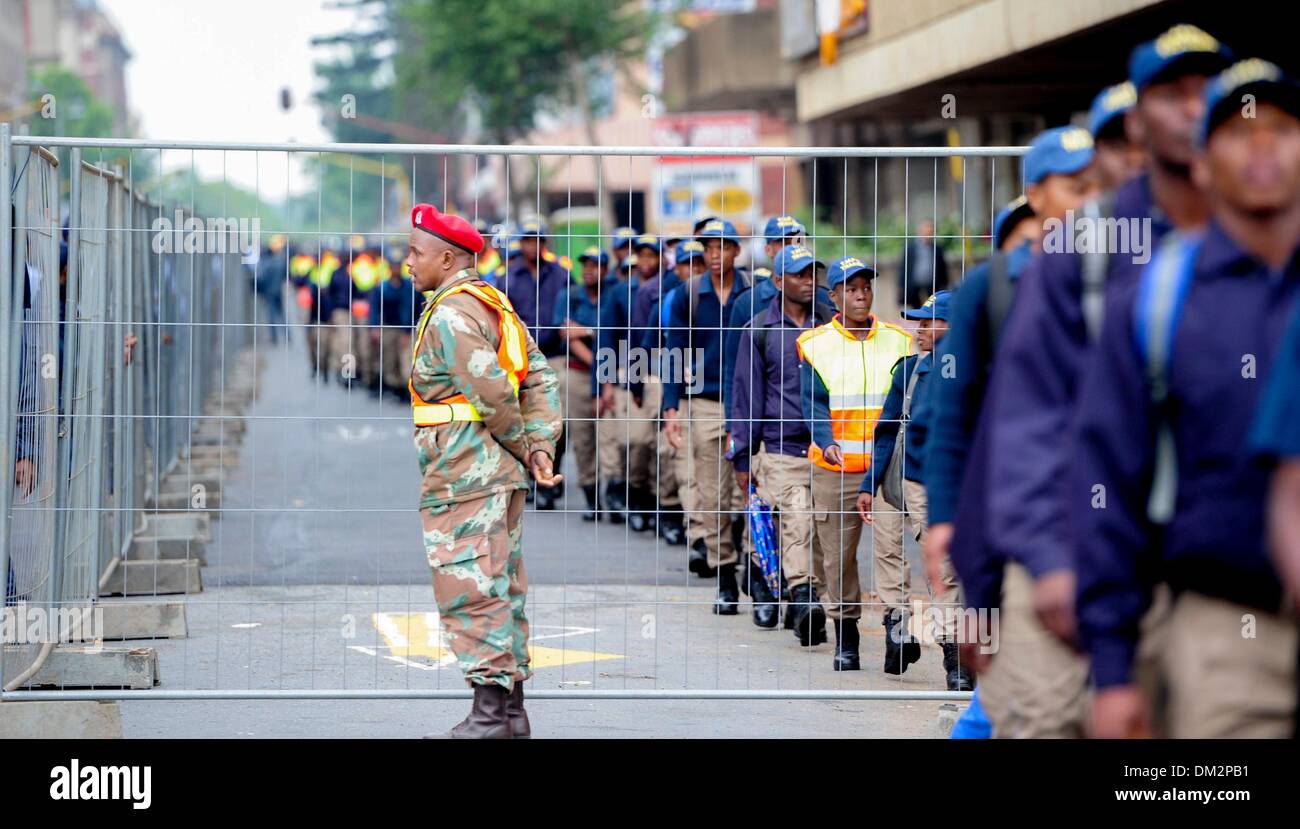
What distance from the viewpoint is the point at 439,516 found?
7.04 metres

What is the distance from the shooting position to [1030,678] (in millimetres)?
4441

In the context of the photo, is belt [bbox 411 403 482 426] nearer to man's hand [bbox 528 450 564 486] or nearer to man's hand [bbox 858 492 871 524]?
man's hand [bbox 528 450 564 486]

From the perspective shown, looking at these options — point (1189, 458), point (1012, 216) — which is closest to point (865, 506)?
point (1012, 216)

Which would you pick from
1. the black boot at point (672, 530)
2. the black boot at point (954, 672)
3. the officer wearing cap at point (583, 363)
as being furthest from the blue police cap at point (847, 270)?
the black boot at point (672, 530)

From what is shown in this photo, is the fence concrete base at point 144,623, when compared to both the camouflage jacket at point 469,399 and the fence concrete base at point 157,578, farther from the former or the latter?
the camouflage jacket at point 469,399

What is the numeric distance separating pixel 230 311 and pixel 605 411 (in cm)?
970

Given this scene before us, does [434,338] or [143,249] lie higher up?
[143,249]

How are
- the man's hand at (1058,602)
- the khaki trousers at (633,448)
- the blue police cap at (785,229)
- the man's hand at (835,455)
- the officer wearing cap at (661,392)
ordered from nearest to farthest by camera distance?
the man's hand at (1058,602) → the man's hand at (835,455) → the blue police cap at (785,229) → the officer wearing cap at (661,392) → the khaki trousers at (633,448)

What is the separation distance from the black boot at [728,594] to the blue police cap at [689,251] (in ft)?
6.73

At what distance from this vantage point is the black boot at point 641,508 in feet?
45.2

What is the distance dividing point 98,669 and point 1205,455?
18.7 ft
